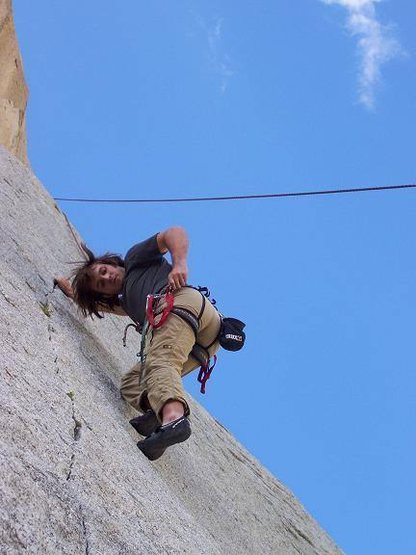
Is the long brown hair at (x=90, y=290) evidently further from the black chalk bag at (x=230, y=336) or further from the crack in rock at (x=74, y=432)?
the crack in rock at (x=74, y=432)

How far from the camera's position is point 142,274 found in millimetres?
6098

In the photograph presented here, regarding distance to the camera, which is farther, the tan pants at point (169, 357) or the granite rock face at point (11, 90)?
the granite rock face at point (11, 90)

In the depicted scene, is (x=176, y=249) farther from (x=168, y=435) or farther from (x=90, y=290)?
(x=168, y=435)

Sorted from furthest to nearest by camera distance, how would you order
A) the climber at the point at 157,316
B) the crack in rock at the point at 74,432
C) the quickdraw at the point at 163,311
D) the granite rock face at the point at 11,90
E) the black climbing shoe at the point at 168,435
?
the granite rock face at the point at 11,90 → the quickdraw at the point at 163,311 → the climber at the point at 157,316 → the black climbing shoe at the point at 168,435 → the crack in rock at the point at 74,432

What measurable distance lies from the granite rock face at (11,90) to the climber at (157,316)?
24.5ft

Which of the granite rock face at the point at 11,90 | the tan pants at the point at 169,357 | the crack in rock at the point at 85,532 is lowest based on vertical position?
the crack in rock at the point at 85,532

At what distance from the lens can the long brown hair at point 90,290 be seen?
635 cm

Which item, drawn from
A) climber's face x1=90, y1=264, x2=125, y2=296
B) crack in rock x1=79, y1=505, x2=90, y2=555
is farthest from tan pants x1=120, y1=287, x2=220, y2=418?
crack in rock x1=79, y1=505, x2=90, y2=555

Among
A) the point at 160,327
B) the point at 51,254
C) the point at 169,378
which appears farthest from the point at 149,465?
the point at 51,254

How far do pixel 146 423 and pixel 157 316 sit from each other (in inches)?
30.9

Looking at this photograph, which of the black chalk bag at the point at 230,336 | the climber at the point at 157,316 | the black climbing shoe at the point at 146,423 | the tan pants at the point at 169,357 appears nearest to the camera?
the climber at the point at 157,316

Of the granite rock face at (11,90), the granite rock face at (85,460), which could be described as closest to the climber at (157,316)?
the granite rock face at (85,460)

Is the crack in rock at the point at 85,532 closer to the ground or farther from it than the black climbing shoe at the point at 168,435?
closer to the ground

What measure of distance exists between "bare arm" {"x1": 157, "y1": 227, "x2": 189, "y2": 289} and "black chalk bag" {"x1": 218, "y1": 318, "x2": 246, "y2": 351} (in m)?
0.55
